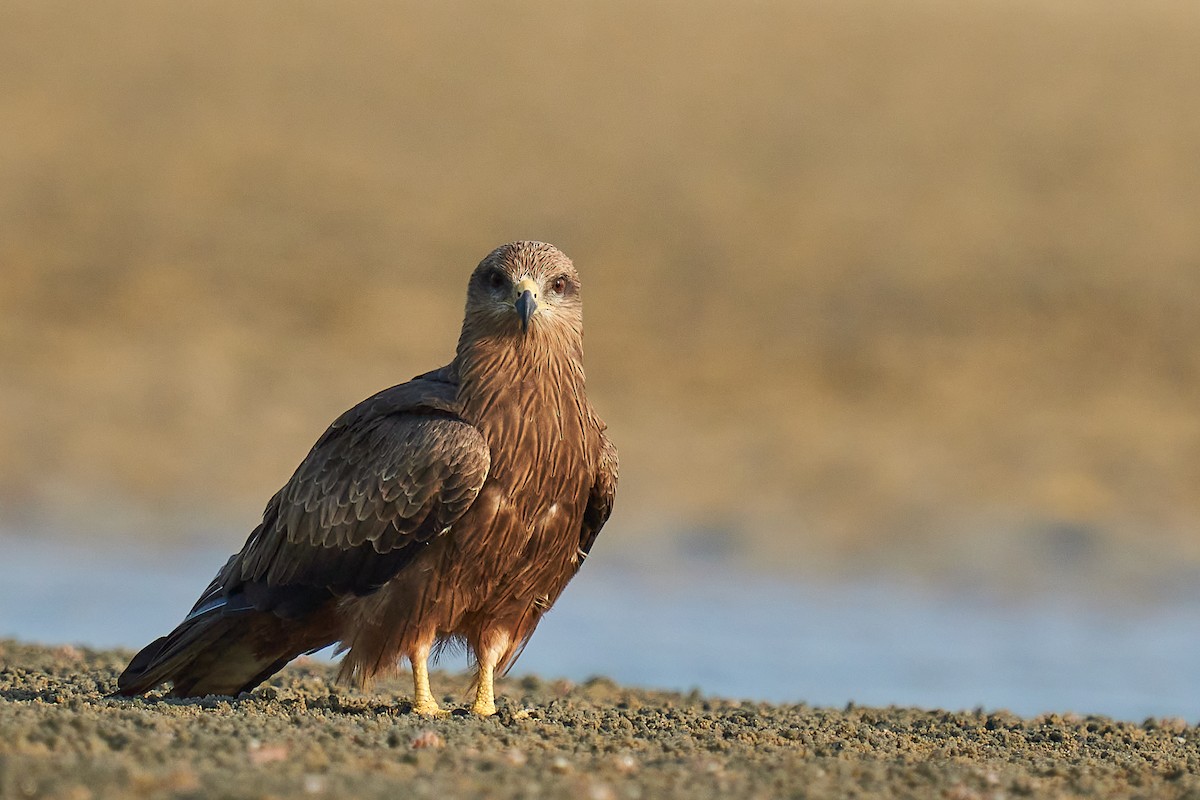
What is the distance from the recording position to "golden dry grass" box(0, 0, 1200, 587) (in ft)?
67.1

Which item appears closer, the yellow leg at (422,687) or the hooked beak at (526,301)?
the yellow leg at (422,687)

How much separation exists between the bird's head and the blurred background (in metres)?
5.39

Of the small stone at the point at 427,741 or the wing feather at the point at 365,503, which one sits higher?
the wing feather at the point at 365,503

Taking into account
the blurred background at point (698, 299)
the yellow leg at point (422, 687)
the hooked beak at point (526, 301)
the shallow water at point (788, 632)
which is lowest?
the yellow leg at point (422, 687)

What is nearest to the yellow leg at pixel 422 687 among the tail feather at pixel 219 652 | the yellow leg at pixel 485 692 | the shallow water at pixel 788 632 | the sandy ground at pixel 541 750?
the sandy ground at pixel 541 750

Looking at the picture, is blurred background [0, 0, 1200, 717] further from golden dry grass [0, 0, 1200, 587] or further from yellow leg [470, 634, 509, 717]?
yellow leg [470, 634, 509, 717]

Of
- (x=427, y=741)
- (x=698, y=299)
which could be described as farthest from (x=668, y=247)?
(x=427, y=741)

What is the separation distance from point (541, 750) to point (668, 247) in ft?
67.1

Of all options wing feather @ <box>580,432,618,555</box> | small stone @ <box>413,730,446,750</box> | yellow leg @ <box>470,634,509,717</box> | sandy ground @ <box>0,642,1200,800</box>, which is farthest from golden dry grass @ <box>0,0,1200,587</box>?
small stone @ <box>413,730,446,750</box>

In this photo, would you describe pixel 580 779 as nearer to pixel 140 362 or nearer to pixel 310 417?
pixel 310 417

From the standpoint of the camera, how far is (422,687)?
8.92 metres

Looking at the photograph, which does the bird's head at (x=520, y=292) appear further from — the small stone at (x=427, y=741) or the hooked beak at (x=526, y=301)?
the small stone at (x=427, y=741)

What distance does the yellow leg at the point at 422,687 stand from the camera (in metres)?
8.85

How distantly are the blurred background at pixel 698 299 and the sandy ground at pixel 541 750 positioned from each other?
4461 millimetres
